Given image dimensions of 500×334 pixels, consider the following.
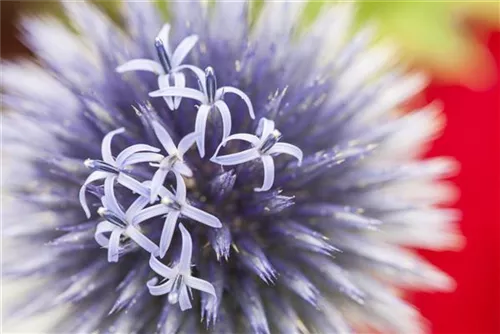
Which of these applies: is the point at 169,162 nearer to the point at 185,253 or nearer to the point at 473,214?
the point at 185,253

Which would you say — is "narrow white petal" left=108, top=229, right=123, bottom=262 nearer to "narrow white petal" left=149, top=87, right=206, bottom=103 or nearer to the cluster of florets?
the cluster of florets

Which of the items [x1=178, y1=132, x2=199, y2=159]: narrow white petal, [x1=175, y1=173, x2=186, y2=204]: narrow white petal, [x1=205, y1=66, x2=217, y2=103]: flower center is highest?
[x1=205, y1=66, x2=217, y2=103]: flower center

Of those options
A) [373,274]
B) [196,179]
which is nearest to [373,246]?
[373,274]

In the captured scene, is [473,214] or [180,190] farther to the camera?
[473,214]

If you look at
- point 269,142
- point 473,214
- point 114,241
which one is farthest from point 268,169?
point 473,214

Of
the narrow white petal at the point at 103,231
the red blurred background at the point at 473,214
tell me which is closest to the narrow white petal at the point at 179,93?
the narrow white petal at the point at 103,231

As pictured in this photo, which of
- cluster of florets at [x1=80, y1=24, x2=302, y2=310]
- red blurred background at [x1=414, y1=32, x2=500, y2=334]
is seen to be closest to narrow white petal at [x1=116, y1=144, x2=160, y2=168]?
cluster of florets at [x1=80, y1=24, x2=302, y2=310]

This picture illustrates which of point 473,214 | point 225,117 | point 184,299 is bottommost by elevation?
point 473,214

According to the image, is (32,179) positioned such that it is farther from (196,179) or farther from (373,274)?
(373,274)
